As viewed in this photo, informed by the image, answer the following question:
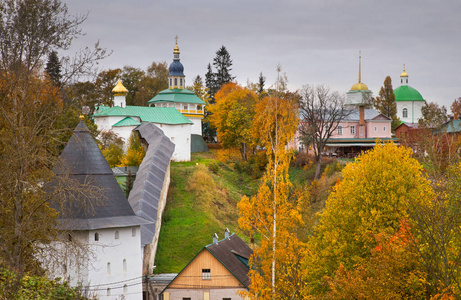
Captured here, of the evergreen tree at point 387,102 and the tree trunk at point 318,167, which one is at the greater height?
the evergreen tree at point 387,102

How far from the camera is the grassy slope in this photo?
1432 inches

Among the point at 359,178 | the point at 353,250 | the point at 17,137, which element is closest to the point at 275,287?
the point at 353,250

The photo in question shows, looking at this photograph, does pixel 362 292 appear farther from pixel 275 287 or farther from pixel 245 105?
pixel 245 105

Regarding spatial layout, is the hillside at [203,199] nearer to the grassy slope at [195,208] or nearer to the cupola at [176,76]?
the grassy slope at [195,208]

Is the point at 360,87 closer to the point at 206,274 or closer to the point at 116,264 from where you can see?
the point at 206,274

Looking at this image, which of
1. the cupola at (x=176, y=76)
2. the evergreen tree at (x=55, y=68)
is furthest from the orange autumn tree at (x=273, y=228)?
the cupola at (x=176, y=76)

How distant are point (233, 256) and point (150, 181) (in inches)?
271

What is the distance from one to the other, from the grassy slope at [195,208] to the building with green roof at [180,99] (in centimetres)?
1215

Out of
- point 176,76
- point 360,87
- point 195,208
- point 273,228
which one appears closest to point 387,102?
point 360,87

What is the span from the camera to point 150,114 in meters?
59.5

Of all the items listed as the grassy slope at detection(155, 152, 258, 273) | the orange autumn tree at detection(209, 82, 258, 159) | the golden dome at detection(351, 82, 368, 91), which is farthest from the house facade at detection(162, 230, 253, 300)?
the golden dome at detection(351, 82, 368, 91)

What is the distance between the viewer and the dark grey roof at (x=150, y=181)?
104 ft

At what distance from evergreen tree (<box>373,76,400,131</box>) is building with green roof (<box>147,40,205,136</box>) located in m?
28.2

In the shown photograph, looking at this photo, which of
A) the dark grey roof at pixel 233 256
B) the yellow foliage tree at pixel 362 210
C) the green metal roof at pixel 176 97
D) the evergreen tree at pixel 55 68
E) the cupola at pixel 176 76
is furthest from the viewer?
the cupola at pixel 176 76
